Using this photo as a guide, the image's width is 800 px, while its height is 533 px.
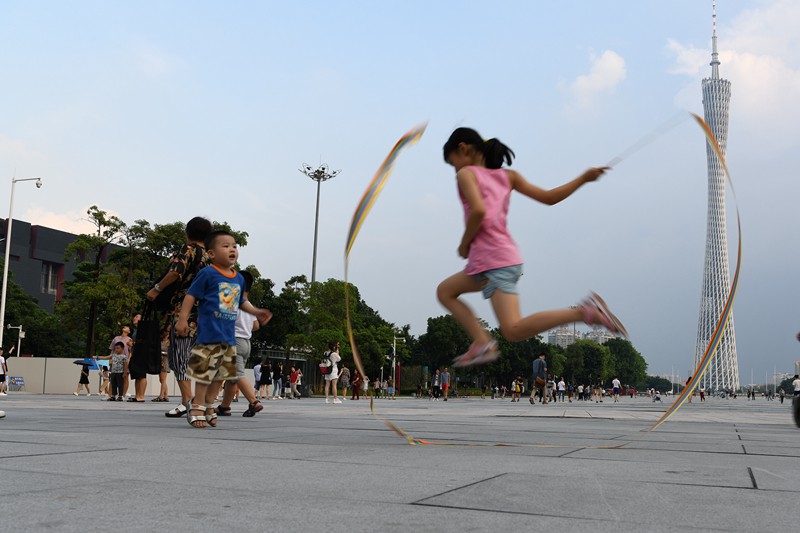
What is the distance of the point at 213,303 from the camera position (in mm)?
6652

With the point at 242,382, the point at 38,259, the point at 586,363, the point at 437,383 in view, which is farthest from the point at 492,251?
the point at 586,363

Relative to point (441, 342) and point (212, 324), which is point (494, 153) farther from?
point (441, 342)

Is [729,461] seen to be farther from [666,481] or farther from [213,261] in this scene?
[213,261]

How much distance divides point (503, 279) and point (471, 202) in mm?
539

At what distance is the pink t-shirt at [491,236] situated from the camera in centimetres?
496

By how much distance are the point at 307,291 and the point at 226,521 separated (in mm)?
56146

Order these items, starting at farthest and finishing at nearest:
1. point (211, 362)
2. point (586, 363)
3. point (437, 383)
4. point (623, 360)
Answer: point (623, 360)
point (586, 363)
point (437, 383)
point (211, 362)

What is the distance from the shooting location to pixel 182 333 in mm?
6637

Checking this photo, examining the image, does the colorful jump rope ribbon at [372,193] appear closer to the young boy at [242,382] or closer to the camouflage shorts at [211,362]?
the camouflage shorts at [211,362]

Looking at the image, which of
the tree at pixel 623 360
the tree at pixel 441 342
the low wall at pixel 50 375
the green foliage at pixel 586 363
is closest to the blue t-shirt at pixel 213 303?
the low wall at pixel 50 375

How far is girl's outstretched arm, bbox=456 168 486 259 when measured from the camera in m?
4.75

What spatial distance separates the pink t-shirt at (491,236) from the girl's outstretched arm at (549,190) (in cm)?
32

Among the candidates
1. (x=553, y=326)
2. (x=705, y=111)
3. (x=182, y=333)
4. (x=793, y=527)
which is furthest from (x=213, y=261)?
(x=705, y=111)

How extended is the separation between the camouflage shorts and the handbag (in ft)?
9.79
